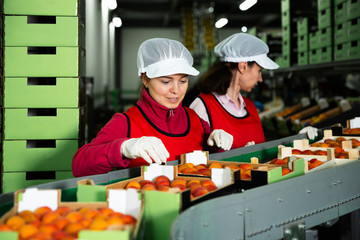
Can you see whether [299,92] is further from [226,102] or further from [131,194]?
[131,194]

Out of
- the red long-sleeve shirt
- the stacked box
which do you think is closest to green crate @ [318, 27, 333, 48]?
the stacked box

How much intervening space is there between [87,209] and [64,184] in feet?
1.16

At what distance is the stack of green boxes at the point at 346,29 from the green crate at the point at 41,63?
2.95 meters

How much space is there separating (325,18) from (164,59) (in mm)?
3439

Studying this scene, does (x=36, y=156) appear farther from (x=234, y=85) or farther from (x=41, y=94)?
(x=234, y=85)

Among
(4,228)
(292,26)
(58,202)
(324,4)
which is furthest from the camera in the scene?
(292,26)

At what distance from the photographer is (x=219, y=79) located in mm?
3217

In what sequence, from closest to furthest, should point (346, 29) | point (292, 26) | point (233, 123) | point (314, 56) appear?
1. point (233, 123)
2. point (346, 29)
3. point (314, 56)
4. point (292, 26)

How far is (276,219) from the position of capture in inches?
54.6

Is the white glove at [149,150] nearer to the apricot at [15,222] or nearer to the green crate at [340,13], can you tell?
the apricot at [15,222]

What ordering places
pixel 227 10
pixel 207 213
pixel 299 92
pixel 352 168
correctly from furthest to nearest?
pixel 227 10
pixel 299 92
pixel 352 168
pixel 207 213

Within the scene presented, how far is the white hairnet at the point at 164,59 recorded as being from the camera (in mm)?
2131

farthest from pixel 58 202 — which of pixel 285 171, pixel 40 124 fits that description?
pixel 40 124

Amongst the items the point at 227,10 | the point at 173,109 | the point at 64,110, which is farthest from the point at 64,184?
the point at 227,10
